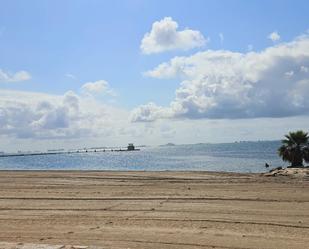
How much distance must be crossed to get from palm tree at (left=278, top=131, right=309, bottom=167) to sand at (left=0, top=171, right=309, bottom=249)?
2643 centimetres

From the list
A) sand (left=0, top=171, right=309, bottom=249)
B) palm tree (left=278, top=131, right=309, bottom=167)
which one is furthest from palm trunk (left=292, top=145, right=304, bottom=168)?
sand (left=0, top=171, right=309, bottom=249)

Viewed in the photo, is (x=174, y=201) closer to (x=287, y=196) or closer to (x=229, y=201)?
(x=229, y=201)

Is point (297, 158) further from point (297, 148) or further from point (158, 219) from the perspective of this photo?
point (158, 219)

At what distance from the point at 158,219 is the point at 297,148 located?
36.0m

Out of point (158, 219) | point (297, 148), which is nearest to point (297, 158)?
point (297, 148)

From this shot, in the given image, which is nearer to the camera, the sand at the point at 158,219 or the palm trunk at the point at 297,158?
the sand at the point at 158,219

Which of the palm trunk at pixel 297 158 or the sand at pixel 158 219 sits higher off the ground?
the palm trunk at pixel 297 158

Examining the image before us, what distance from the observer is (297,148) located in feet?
153

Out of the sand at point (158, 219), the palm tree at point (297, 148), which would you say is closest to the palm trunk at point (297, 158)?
the palm tree at point (297, 148)

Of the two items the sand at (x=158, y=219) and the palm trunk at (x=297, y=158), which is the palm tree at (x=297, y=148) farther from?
the sand at (x=158, y=219)

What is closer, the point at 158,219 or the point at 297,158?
the point at 158,219

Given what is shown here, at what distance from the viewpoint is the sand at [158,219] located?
33.7ft

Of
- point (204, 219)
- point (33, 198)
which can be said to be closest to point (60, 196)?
point (33, 198)

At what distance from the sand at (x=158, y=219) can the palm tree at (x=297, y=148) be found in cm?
2643
